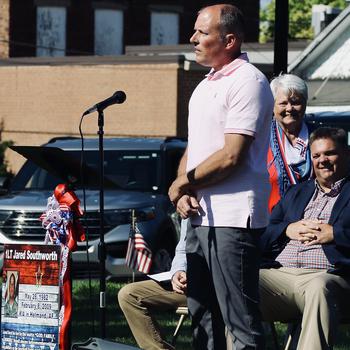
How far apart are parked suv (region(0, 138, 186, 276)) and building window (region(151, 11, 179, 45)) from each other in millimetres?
28281

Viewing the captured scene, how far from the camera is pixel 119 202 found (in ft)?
41.5

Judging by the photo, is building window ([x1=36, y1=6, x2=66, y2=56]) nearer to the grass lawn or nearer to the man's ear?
the grass lawn

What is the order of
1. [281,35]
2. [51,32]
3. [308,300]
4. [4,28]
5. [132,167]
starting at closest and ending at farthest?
[308,300]
[281,35]
[132,167]
[4,28]
[51,32]

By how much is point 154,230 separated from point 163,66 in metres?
16.6

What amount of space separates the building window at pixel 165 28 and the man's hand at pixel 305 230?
35047mm

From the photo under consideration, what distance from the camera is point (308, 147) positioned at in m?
7.52

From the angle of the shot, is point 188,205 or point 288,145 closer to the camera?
point 188,205

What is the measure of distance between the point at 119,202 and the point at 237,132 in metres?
7.19

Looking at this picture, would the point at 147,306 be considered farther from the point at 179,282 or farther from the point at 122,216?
the point at 122,216

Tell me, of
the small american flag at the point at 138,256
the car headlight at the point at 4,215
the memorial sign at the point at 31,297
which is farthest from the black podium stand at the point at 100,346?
the car headlight at the point at 4,215

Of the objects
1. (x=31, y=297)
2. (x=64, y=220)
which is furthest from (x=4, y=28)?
(x=31, y=297)

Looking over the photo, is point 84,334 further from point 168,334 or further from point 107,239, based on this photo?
point 107,239

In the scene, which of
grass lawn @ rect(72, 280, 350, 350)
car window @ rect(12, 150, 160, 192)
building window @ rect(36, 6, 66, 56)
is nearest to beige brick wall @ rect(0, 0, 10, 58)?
building window @ rect(36, 6, 66, 56)

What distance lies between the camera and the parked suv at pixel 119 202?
40.5ft
